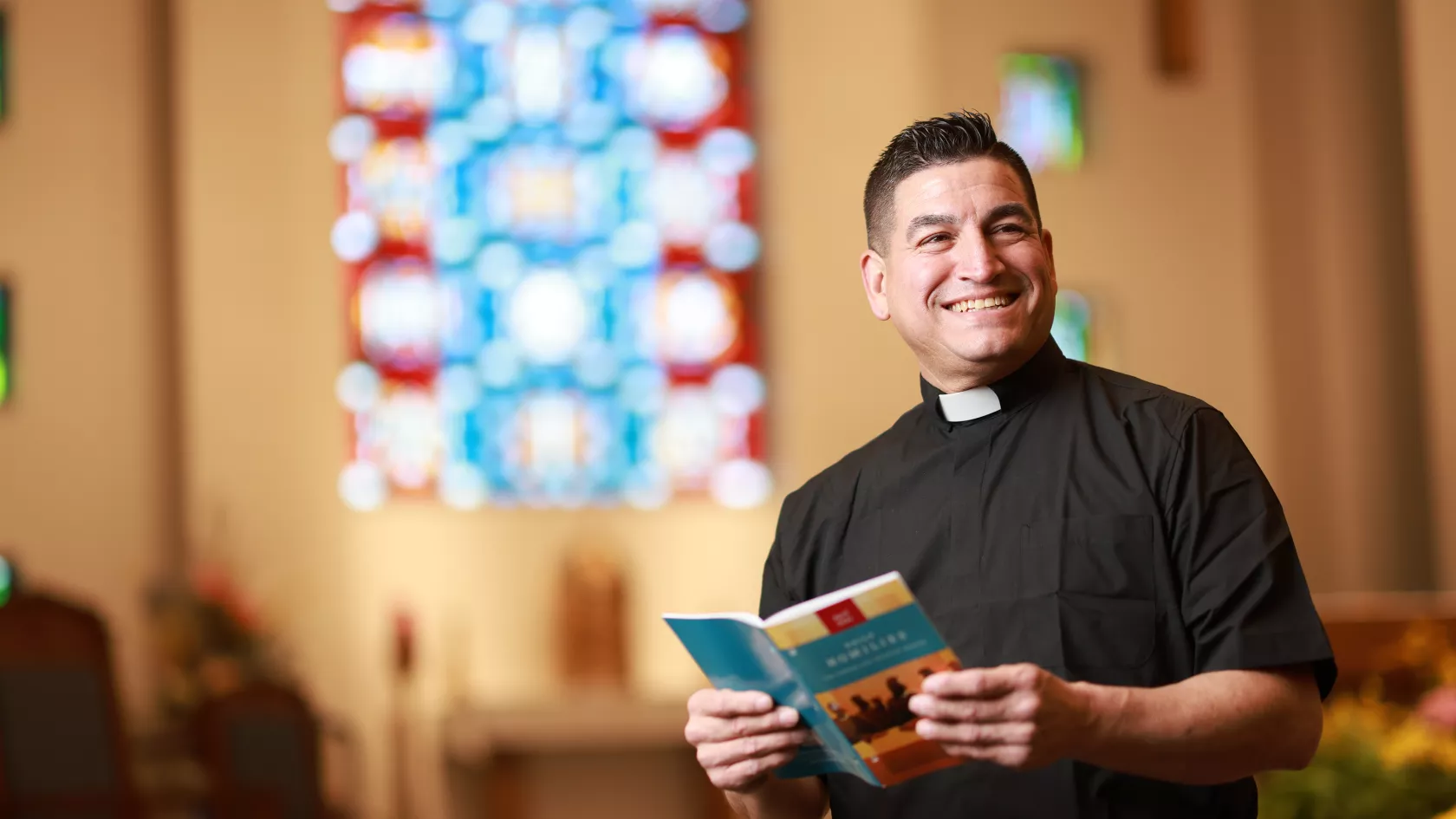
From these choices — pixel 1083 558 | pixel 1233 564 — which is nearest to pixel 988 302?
pixel 1083 558

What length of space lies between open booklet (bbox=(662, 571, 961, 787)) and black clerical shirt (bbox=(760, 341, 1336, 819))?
0.55 feet

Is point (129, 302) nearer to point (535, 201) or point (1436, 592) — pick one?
point (535, 201)

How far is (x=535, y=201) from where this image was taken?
8656 mm

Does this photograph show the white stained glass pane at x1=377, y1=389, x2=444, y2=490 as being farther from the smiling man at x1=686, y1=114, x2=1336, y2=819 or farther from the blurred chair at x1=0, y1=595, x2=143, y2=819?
the smiling man at x1=686, y1=114, x2=1336, y2=819

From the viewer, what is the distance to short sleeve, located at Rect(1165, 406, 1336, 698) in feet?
5.57

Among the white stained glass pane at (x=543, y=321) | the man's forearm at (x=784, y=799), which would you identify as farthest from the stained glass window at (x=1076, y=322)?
the man's forearm at (x=784, y=799)

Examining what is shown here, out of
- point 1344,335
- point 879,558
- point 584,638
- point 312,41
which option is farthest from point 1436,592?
point 879,558

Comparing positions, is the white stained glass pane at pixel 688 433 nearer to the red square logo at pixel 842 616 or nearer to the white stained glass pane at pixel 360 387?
the white stained glass pane at pixel 360 387

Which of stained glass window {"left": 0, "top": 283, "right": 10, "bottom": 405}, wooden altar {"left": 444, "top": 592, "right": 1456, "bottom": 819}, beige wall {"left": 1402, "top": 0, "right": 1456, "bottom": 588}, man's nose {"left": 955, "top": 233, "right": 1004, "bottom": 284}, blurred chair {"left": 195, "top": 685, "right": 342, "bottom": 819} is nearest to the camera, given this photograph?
man's nose {"left": 955, "top": 233, "right": 1004, "bottom": 284}

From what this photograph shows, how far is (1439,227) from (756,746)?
7.53m

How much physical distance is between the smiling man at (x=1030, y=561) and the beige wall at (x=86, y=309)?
641 cm

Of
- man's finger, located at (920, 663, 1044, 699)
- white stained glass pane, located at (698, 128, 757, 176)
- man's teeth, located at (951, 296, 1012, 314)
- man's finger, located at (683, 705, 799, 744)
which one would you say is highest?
white stained glass pane, located at (698, 128, 757, 176)

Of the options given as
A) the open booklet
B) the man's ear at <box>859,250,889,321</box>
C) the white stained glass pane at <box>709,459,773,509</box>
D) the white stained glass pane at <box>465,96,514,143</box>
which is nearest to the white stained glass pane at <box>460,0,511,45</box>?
the white stained glass pane at <box>465,96,514,143</box>

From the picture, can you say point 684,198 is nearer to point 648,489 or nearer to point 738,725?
point 648,489
